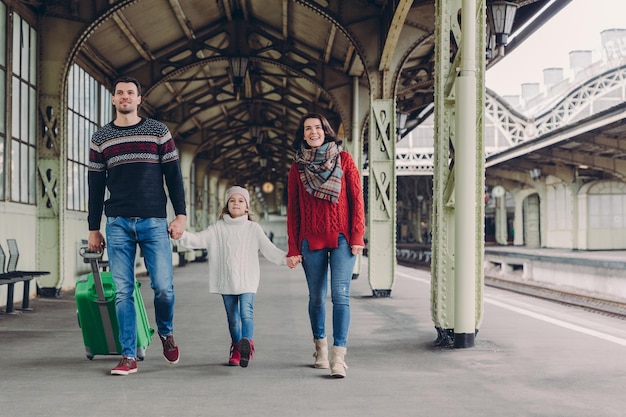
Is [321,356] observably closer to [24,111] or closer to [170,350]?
[170,350]

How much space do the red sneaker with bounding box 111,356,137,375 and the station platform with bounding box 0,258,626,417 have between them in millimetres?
77

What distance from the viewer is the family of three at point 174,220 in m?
5.08

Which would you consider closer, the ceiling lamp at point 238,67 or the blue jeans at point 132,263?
the blue jeans at point 132,263

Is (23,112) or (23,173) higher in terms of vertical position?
(23,112)

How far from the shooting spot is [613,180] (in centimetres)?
3075

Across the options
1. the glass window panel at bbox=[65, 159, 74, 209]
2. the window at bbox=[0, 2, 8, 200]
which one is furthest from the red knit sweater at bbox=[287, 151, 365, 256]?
the glass window panel at bbox=[65, 159, 74, 209]

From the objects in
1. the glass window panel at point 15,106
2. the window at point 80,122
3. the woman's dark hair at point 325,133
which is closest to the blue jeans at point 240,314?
the woman's dark hair at point 325,133

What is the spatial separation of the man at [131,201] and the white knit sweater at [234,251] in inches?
12.1

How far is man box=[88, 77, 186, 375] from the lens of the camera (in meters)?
5.07

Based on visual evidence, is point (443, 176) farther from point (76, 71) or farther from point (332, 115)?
point (332, 115)

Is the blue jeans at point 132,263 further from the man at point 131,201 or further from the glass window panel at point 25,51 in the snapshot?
the glass window panel at point 25,51

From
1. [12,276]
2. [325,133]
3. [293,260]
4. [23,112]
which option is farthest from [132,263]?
[23,112]

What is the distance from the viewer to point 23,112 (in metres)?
12.0

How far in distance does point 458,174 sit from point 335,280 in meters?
1.79
